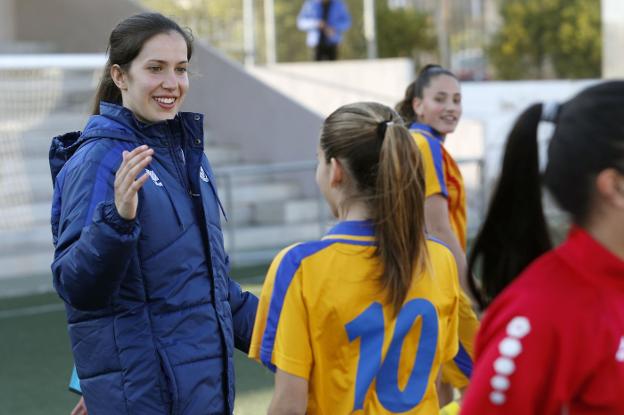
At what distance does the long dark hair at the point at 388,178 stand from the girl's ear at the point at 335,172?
0.05ft

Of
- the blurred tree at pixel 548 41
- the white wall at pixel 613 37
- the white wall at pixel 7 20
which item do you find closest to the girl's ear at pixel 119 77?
the white wall at pixel 613 37

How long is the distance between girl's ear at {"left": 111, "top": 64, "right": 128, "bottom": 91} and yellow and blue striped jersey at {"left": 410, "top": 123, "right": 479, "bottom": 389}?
1857 mm

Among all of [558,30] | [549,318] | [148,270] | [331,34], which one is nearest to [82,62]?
[331,34]

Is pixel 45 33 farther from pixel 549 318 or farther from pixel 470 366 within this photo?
pixel 549 318

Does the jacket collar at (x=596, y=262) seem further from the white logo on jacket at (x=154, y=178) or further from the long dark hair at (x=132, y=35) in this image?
the long dark hair at (x=132, y=35)

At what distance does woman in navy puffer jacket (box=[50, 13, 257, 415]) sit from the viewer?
301 centimetres

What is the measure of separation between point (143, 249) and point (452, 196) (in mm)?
2345

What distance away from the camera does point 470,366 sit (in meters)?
5.09

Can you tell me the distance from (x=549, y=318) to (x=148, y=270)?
1585mm

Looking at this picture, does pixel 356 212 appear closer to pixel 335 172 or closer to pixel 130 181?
pixel 335 172

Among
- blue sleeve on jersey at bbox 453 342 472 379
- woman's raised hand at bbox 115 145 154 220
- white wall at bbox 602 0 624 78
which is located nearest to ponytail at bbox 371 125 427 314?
woman's raised hand at bbox 115 145 154 220

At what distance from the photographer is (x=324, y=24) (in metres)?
15.9

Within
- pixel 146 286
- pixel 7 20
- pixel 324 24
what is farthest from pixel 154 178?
pixel 7 20

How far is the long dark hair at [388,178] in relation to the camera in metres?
2.87
